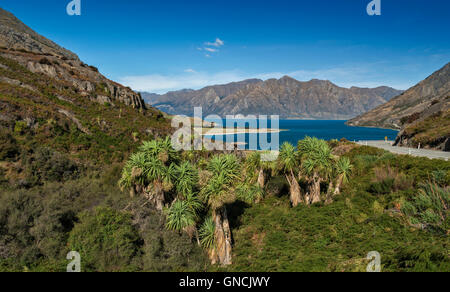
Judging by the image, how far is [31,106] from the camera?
102 ft

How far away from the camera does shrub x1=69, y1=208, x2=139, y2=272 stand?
38.6 ft

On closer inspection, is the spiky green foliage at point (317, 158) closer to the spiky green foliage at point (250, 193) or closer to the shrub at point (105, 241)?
the spiky green foliage at point (250, 193)

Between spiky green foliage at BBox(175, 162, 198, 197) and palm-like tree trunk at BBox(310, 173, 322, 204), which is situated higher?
spiky green foliage at BBox(175, 162, 198, 197)

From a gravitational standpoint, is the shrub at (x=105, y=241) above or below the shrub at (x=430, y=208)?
below

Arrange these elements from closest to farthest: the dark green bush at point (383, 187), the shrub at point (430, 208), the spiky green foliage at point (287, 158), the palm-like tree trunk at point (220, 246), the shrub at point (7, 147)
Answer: the shrub at point (430, 208)
the palm-like tree trunk at point (220, 246)
the dark green bush at point (383, 187)
the spiky green foliage at point (287, 158)
the shrub at point (7, 147)

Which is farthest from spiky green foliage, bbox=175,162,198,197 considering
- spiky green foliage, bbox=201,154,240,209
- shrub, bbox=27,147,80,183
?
shrub, bbox=27,147,80,183

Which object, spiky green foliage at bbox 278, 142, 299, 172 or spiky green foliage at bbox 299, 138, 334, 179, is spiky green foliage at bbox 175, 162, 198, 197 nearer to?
spiky green foliage at bbox 278, 142, 299, 172

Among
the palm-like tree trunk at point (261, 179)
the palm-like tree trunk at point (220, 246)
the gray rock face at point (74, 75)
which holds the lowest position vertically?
the palm-like tree trunk at point (220, 246)

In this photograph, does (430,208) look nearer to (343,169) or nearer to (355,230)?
(355,230)

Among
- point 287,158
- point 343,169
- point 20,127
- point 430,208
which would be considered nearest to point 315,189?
point 343,169

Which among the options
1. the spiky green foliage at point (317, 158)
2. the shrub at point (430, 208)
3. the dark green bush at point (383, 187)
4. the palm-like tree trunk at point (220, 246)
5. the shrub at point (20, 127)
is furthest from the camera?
the shrub at point (20, 127)

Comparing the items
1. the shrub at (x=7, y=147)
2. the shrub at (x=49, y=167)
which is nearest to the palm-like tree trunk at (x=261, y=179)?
the shrub at (x=49, y=167)

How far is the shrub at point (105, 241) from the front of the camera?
1177cm

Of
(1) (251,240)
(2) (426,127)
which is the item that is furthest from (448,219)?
(2) (426,127)
